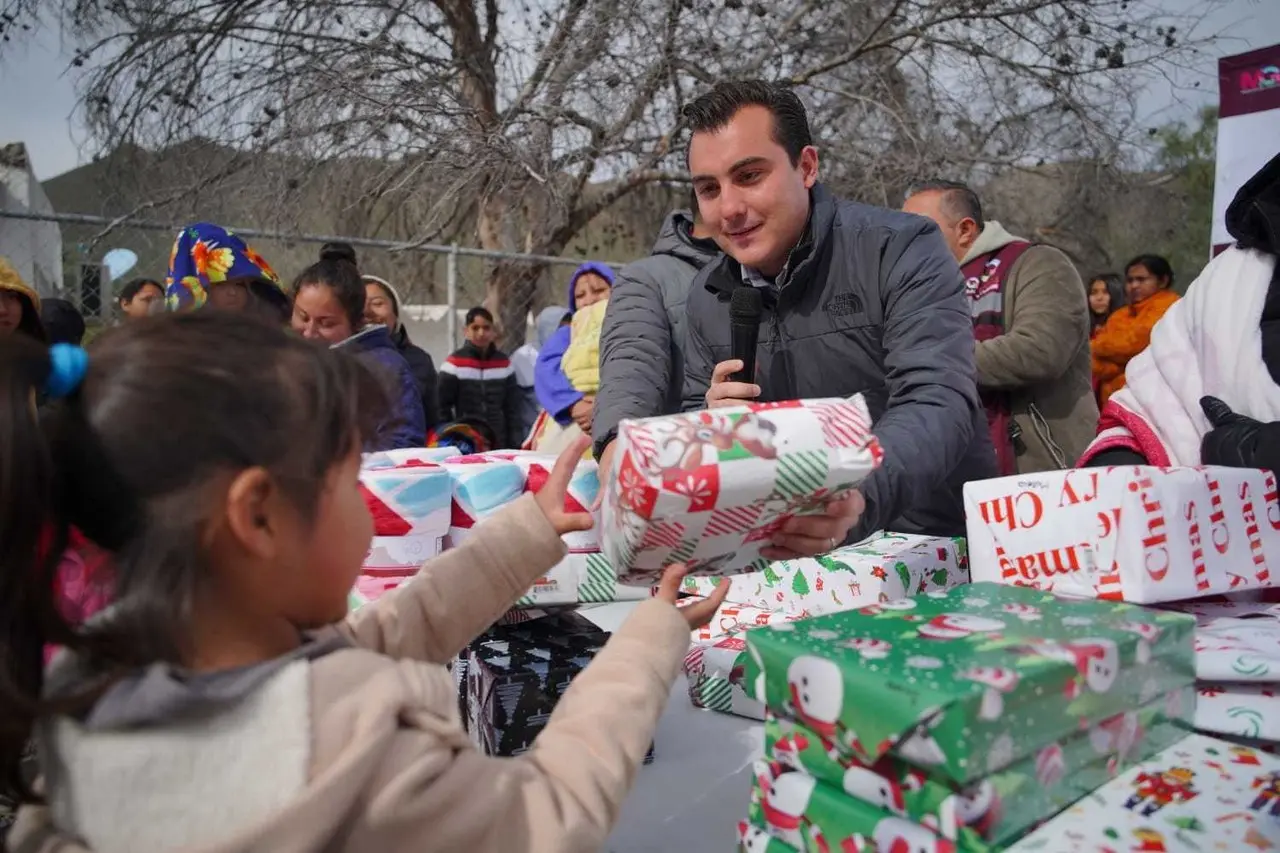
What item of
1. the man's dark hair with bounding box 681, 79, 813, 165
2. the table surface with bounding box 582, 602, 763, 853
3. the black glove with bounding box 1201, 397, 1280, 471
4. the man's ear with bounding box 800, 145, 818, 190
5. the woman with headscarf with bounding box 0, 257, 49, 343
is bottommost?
the table surface with bounding box 582, 602, 763, 853

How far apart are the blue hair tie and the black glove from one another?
1.60 m

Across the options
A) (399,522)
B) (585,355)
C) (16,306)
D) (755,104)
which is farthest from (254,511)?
(585,355)

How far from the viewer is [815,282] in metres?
1.81

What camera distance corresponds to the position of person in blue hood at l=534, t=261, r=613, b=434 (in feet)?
12.0

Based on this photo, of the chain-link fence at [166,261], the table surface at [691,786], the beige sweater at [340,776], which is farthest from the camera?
the chain-link fence at [166,261]

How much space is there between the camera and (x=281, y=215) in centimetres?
655

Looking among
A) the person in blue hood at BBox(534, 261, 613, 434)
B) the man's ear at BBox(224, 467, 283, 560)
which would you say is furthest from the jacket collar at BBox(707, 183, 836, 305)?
the person in blue hood at BBox(534, 261, 613, 434)

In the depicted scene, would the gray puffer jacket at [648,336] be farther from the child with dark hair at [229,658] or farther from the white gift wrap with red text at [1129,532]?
the child with dark hair at [229,658]

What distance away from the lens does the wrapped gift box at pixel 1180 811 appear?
83 cm

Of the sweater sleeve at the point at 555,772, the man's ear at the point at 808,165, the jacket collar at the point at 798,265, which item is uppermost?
the man's ear at the point at 808,165

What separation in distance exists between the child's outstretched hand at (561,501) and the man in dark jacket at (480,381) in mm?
4646

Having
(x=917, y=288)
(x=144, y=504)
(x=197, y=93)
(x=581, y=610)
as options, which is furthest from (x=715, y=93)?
(x=197, y=93)

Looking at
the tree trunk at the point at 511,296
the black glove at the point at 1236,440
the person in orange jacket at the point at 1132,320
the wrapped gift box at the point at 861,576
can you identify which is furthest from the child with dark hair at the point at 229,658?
the tree trunk at the point at 511,296

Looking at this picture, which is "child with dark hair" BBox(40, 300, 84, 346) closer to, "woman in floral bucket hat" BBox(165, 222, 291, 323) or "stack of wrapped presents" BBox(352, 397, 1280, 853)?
"woman in floral bucket hat" BBox(165, 222, 291, 323)
